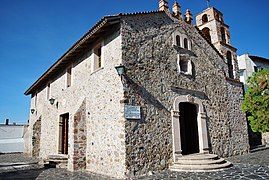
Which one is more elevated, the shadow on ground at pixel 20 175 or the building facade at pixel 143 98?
the building facade at pixel 143 98

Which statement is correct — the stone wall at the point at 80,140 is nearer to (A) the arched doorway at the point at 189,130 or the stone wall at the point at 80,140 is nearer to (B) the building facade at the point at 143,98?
(B) the building facade at the point at 143,98

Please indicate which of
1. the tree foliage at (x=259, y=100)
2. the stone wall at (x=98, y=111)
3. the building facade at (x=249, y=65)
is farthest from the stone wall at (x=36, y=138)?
the building facade at (x=249, y=65)

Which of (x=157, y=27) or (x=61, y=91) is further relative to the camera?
(x=61, y=91)

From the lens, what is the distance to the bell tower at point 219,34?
1277 cm

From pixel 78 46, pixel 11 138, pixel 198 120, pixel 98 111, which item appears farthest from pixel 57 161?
pixel 11 138

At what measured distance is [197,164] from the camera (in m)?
7.54

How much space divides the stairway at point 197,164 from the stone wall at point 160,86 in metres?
0.38

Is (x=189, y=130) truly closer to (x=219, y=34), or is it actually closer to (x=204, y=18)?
(x=219, y=34)

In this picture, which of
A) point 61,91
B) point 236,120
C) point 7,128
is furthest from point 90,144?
point 7,128

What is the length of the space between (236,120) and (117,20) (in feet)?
29.1

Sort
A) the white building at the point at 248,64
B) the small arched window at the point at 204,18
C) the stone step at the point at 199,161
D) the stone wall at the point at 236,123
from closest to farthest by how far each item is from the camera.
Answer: the stone step at the point at 199,161, the stone wall at the point at 236,123, the small arched window at the point at 204,18, the white building at the point at 248,64

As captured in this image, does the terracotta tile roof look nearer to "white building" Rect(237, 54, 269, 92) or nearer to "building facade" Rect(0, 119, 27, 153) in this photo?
"building facade" Rect(0, 119, 27, 153)

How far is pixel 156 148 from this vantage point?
7.63 meters

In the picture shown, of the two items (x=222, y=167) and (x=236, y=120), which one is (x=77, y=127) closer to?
(x=222, y=167)
